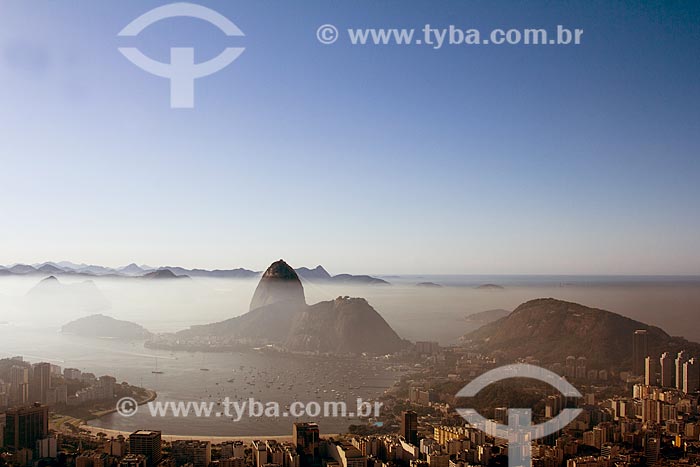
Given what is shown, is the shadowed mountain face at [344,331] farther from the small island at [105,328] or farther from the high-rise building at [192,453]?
the high-rise building at [192,453]

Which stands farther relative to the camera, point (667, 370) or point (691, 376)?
point (667, 370)

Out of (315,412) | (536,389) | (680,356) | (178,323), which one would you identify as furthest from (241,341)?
(680,356)

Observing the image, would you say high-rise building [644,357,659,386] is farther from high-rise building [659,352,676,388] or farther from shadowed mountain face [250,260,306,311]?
shadowed mountain face [250,260,306,311]

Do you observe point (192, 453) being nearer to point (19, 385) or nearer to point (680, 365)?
point (19, 385)

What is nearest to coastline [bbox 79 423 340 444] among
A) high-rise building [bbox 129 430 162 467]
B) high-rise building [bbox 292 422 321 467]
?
high-rise building [bbox 292 422 321 467]
